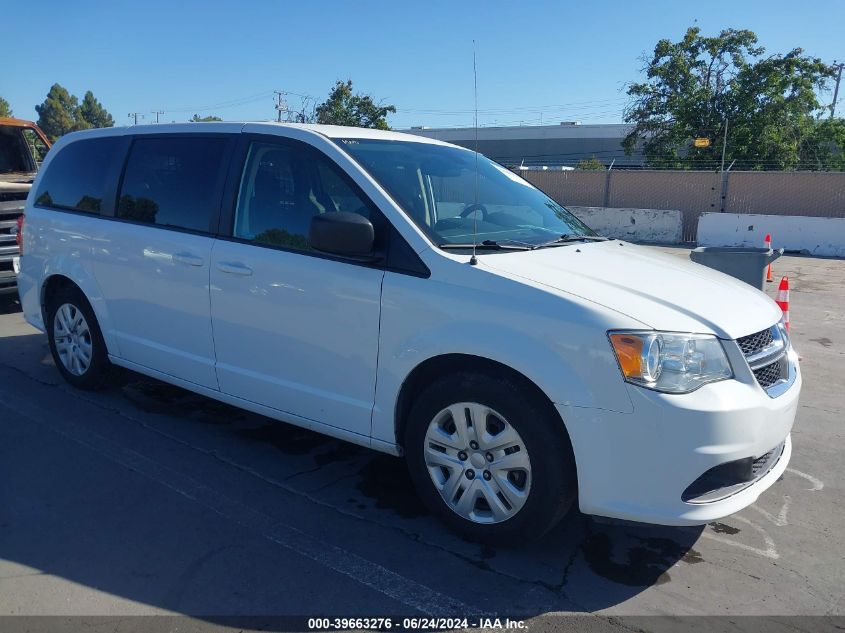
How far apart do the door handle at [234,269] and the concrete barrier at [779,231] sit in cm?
1820

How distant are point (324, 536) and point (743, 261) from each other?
4850 mm

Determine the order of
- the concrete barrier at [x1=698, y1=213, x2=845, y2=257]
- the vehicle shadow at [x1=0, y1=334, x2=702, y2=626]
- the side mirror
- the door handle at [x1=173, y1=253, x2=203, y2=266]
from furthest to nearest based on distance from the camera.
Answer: the concrete barrier at [x1=698, y1=213, x2=845, y2=257] → the door handle at [x1=173, y1=253, x2=203, y2=266] → the side mirror → the vehicle shadow at [x1=0, y1=334, x2=702, y2=626]

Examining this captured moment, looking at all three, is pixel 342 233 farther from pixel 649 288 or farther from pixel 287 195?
pixel 649 288

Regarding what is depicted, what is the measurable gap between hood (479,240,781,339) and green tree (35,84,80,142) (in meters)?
80.2

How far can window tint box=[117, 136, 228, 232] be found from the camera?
441cm

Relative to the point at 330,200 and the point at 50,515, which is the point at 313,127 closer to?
the point at 330,200

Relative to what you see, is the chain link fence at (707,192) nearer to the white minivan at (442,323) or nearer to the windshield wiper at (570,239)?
the windshield wiper at (570,239)

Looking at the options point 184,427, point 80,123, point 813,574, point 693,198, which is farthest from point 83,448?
point 80,123

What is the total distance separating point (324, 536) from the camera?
3.46 metres

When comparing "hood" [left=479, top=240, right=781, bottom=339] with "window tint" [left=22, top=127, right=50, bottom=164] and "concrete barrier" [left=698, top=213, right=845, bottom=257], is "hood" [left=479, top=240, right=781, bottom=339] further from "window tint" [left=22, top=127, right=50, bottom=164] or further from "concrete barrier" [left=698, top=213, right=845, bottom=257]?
"concrete barrier" [left=698, top=213, right=845, bottom=257]

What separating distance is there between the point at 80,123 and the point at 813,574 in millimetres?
83524

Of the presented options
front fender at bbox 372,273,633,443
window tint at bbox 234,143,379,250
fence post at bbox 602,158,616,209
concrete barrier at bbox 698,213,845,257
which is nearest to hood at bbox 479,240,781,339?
front fender at bbox 372,273,633,443

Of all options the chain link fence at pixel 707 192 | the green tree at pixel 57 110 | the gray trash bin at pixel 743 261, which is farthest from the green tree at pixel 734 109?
the green tree at pixel 57 110

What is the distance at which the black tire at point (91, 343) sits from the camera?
17.3 ft
